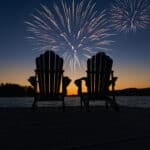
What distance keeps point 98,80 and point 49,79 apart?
102 centimetres

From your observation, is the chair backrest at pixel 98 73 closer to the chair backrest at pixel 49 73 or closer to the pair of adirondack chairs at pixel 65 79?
the pair of adirondack chairs at pixel 65 79

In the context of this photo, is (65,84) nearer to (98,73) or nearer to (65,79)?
(65,79)

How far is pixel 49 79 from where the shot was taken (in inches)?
257

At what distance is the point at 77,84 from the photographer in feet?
21.3

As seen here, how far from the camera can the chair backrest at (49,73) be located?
645 centimetres

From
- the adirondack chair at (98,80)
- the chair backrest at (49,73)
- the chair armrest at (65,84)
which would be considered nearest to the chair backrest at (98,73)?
the adirondack chair at (98,80)

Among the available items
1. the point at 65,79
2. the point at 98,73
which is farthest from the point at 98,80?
the point at 65,79

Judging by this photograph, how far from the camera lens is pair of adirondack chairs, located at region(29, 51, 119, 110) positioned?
20.9 feet
